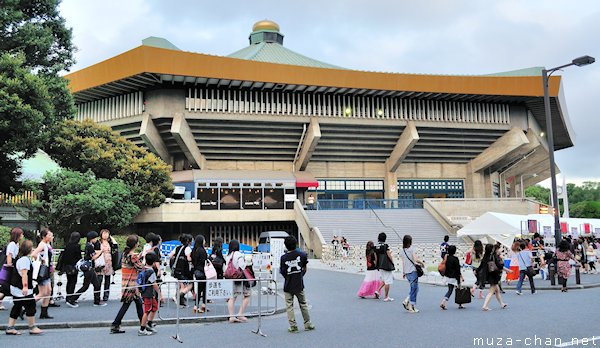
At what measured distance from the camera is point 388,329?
8.57 meters

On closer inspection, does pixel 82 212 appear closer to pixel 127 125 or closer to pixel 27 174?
pixel 27 174

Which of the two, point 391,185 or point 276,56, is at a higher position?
point 276,56

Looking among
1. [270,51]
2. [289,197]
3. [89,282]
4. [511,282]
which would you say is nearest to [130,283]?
[89,282]

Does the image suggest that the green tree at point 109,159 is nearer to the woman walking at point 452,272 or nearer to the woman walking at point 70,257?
the woman walking at point 70,257

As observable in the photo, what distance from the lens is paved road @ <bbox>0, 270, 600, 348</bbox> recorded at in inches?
302

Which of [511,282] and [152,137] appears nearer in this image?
[511,282]

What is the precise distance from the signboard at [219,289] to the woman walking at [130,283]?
1192 mm

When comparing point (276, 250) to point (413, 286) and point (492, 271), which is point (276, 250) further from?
point (492, 271)

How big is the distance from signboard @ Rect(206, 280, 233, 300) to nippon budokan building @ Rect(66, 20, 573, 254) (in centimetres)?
2152

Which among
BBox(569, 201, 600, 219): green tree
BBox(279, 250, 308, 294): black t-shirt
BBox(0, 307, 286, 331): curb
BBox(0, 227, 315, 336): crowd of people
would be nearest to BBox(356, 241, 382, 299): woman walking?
BBox(0, 227, 315, 336): crowd of people

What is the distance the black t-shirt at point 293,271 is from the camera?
8477 millimetres

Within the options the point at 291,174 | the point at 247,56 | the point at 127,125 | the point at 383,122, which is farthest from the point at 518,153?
the point at 127,125

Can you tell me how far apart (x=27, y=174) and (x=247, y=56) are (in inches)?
1001

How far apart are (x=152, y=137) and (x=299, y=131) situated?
35.8ft
